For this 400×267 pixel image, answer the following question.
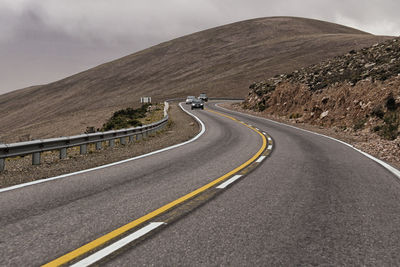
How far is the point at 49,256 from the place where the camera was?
360 centimetres

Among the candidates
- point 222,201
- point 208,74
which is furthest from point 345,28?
point 222,201

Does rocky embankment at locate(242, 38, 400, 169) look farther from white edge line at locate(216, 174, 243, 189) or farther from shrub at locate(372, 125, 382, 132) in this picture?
white edge line at locate(216, 174, 243, 189)

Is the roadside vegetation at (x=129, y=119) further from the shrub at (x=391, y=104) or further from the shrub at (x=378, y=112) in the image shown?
the shrub at (x=391, y=104)

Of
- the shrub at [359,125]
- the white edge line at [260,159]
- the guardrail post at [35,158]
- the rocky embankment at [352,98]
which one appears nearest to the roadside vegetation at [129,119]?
the guardrail post at [35,158]

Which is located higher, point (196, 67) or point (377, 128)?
→ point (196, 67)

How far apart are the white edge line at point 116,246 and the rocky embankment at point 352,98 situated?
9.49 meters

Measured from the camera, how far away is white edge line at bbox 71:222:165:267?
11.3ft

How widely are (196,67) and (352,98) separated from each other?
3586 inches

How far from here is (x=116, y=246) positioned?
385cm

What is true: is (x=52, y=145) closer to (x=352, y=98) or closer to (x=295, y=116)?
(x=352, y=98)

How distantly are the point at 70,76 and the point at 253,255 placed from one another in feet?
522

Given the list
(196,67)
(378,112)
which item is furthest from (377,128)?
(196,67)

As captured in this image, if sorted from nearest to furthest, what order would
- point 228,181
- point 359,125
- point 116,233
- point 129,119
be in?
point 116,233 → point 228,181 → point 359,125 → point 129,119

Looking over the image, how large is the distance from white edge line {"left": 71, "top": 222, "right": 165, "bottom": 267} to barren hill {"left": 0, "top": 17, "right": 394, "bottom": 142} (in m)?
67.0
